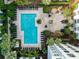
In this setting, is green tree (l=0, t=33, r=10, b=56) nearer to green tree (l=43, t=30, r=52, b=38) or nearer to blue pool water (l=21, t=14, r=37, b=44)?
blue pool water (l=21, t=14, r=37, b=44)

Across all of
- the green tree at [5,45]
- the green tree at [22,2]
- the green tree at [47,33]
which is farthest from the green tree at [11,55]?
the green tree at [22,2]

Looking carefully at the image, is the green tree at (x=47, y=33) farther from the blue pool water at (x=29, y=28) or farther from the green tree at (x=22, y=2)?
the green tree at (x=22, y=2)

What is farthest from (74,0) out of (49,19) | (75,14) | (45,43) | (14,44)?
(14,44)

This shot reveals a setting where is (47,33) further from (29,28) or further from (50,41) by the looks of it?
(29,28)

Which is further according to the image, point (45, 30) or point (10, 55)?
point (45, 30)

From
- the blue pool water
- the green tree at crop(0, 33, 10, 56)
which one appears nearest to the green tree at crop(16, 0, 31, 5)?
the blue pool water

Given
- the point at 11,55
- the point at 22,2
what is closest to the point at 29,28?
the point at 22,2

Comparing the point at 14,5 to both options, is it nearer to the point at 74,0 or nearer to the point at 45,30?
the point at 45,30

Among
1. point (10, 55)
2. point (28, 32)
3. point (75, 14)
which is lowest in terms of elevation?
point (10, 55)
